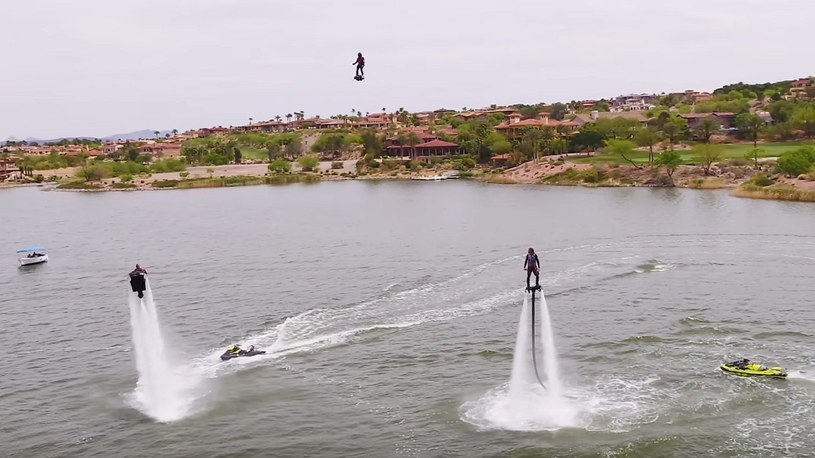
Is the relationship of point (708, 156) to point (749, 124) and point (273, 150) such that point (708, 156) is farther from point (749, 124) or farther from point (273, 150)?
point (273, 150)

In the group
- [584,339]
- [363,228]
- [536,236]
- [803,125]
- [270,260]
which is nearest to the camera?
[584,339]

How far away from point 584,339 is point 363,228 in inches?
1562

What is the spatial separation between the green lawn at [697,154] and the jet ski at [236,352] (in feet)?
286

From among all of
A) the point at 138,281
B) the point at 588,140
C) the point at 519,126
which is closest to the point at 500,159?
the point at 588,140

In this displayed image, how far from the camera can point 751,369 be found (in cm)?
3066

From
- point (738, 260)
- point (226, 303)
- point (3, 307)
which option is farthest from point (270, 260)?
point (738, 260)

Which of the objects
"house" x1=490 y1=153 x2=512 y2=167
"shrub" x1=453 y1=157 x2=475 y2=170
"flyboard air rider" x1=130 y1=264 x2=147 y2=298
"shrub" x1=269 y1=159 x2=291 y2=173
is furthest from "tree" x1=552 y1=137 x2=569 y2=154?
"flyboard air rider" x1=130 y1=264 x2=147 y2=298

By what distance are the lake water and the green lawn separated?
38.2 m

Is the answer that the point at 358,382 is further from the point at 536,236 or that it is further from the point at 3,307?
the point at 536,236

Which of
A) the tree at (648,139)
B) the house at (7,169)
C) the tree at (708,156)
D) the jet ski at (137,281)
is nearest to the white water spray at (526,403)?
the jet ski at (137,281)

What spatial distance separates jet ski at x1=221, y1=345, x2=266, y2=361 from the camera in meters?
34.8

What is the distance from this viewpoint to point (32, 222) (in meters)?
91.8

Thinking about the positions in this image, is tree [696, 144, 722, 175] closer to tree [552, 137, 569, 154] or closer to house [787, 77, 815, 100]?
tree [552, 137, 569, 154]

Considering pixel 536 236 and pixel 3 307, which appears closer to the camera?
pixel 3 307
